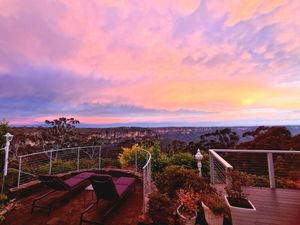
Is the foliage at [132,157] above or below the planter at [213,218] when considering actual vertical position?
above

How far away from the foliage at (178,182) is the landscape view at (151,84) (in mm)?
24

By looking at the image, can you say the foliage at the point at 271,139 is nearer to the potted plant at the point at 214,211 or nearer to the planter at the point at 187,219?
the potted plant at the point at 214,211

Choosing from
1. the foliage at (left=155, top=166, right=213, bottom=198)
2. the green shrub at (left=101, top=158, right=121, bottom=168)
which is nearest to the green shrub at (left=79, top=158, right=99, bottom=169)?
the green shrub at (left=101, top=158, right=121, bottom=168)

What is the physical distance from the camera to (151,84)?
995cm

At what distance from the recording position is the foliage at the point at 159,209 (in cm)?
362

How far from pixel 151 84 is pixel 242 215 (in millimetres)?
7662

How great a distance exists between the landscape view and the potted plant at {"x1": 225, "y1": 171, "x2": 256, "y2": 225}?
17mm

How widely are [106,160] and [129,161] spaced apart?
2.15 meters

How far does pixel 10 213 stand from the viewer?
15.4 feet

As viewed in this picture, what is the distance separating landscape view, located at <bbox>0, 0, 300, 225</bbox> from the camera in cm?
412

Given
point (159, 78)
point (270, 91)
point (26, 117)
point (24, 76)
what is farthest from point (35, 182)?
point (26, 117)

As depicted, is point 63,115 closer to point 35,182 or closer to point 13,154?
point 13,154

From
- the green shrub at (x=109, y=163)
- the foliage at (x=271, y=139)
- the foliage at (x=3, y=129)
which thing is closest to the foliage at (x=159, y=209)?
the foliage at (x=3, y=129)

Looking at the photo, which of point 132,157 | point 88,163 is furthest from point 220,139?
point 88,163
